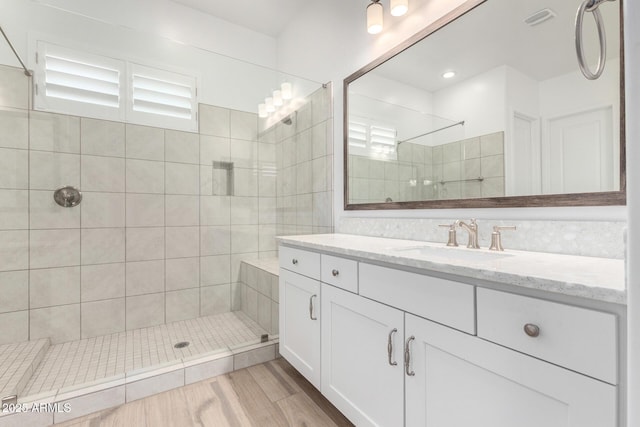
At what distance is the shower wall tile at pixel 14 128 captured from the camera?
6.34ft

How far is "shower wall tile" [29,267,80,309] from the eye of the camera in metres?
2.04

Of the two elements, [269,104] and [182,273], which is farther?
[269,104]

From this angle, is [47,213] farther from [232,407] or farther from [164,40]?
[232,407]

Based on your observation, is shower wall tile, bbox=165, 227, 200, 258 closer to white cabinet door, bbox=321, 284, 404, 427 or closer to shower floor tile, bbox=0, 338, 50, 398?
shower floor tile, bbox=0, 338, 50, 398

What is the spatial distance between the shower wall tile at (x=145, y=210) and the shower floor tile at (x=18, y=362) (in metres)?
0.95

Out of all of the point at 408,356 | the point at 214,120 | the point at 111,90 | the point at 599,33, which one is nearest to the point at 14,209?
the point at 111,90

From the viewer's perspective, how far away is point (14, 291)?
1.98 meters

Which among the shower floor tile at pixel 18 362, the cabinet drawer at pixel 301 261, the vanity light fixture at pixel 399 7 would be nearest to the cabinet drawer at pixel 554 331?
the cabinet drawer at pixel 301 261

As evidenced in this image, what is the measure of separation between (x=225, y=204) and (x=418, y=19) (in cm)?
202

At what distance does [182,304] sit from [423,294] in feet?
7.39

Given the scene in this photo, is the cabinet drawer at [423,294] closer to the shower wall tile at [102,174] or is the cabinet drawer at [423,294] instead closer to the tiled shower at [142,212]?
the tiled shower at [142,212]

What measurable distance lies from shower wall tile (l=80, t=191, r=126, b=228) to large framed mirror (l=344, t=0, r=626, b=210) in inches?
75.5

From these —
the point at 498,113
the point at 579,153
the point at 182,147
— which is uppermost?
the point at 182,147

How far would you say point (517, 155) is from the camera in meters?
1.18
